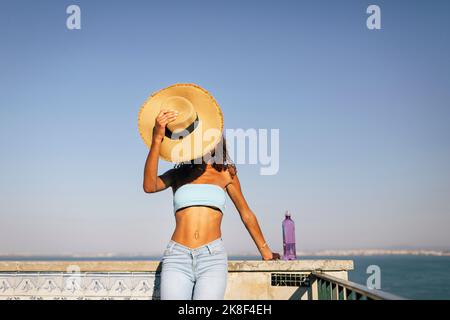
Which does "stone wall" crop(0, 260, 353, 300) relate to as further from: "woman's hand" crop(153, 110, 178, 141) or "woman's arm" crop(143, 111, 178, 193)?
"woman's hand" crop(153, 110, 178, 141)

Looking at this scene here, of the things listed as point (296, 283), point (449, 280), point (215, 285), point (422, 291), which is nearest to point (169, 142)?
point (215, 285)

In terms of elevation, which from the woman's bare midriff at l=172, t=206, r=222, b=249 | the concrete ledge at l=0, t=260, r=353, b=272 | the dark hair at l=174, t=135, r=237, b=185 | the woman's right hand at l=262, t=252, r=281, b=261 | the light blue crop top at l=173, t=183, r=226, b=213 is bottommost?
the concrete ledge at l=0, t=260, r=353, b=272

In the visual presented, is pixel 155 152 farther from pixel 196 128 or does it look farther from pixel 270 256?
pixel 270 256

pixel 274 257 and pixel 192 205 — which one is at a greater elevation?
pixel 192 205

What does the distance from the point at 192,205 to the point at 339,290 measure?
1568 mm

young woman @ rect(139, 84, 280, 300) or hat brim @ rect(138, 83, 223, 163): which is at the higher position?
hat brim @ rect(138, 83, 223, 163)

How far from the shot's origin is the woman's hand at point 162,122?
3.32 m

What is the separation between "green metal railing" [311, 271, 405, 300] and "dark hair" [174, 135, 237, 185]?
57.9 inches

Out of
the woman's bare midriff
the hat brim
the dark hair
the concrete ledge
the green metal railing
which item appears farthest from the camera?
the concrete ledge

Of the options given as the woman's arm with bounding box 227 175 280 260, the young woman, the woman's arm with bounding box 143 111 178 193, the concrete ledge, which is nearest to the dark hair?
the young woman

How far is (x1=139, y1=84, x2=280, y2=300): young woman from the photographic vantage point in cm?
330

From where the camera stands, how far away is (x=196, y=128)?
368 centimetres

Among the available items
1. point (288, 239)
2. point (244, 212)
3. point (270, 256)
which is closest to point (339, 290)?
point (270, 256)

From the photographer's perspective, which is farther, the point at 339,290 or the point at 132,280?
the point at 132,280
